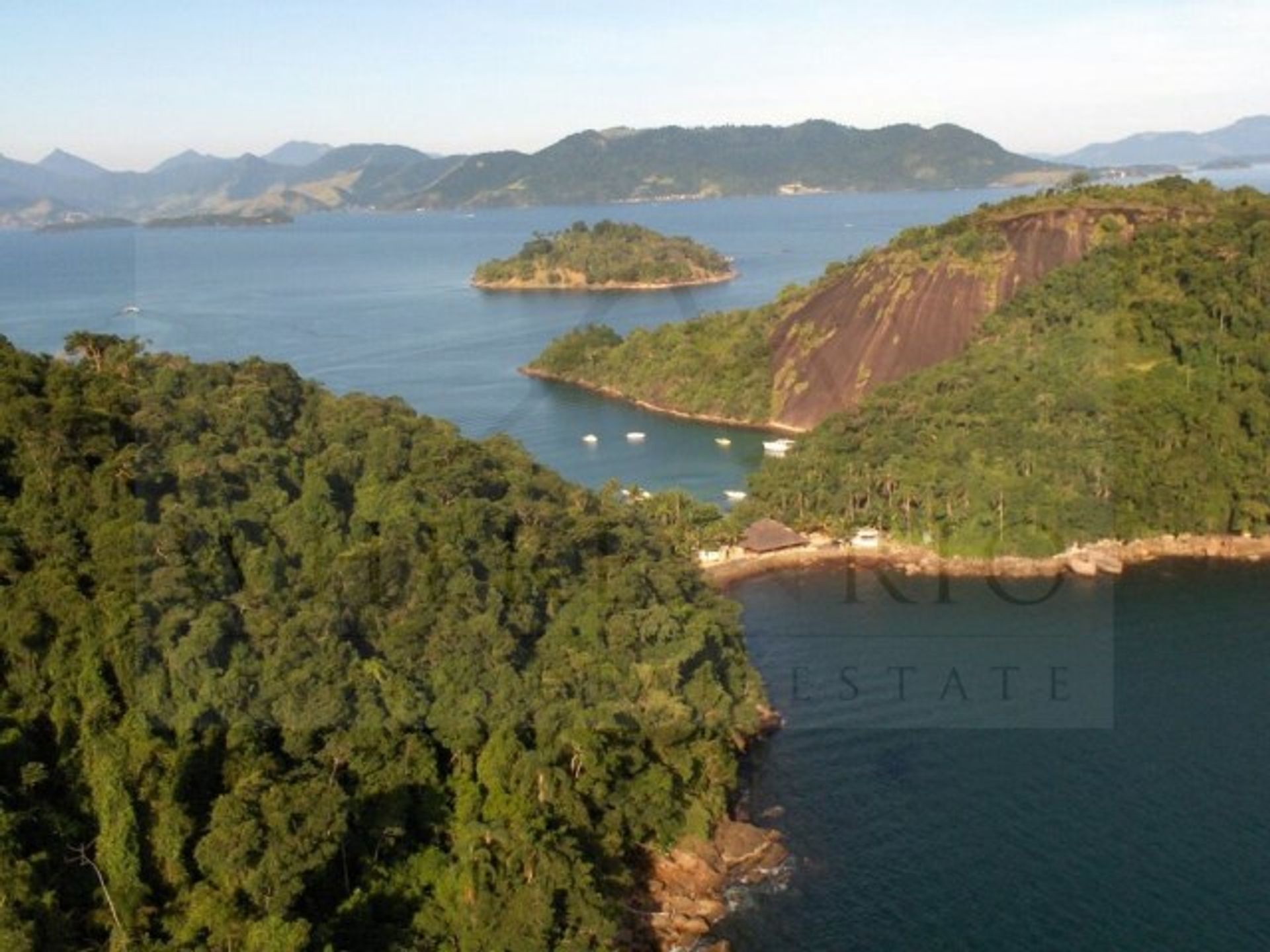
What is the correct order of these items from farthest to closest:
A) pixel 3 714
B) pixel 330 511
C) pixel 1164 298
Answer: pixel 1164 298 < pixel 330 511 < pixel 3 714

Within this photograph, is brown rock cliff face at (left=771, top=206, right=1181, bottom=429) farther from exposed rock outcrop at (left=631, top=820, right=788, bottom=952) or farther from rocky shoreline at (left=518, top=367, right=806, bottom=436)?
exposed rock outcrop at (left=631, top=820, right=788, bottom=952)

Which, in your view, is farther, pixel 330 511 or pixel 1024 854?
pixel 330 511

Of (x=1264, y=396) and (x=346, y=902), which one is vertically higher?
(x=1264, y=396)

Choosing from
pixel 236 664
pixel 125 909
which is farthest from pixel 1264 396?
pixel 125 909

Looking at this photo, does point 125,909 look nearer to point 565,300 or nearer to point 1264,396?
point 1264,396

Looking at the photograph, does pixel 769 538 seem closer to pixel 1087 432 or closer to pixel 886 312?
pixel 1087 432
